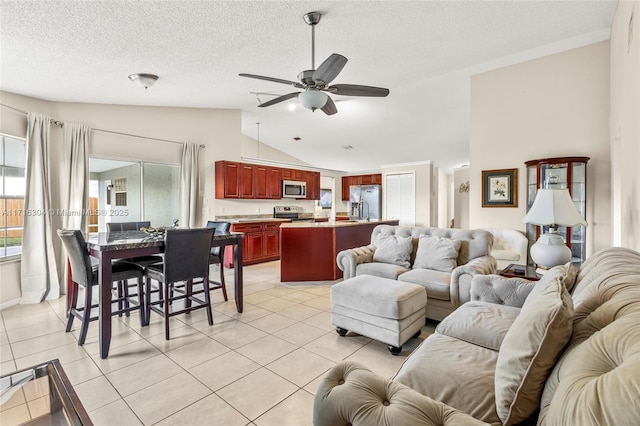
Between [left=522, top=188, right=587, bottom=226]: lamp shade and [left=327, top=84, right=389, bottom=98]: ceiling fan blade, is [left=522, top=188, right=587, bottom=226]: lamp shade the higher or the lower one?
the lower one

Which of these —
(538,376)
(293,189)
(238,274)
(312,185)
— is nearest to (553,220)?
(538,376)

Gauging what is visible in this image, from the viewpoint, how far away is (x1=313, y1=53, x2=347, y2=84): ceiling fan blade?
2421mm

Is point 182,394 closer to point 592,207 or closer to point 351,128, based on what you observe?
point 592,207

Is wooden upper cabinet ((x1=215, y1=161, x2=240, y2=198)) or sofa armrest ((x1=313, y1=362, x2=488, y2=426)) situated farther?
wooden upper cabinet ((x1=215, y1=161, x2=240, y2=198))

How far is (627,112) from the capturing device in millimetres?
2557

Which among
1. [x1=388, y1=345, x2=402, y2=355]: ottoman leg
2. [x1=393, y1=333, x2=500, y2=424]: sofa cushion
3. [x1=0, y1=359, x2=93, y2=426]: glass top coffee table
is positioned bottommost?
[x1=388, y1=345, x2=402, y2=355]: ottoman leg

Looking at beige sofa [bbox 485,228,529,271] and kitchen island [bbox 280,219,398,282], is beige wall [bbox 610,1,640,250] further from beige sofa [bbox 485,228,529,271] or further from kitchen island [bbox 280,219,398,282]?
kitchen island [bbox 280,219,398,282]

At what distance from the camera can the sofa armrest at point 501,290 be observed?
2188mm

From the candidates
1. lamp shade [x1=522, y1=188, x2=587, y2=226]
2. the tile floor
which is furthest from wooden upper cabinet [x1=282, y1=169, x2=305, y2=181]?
lamp shade [x1=522, y1=188, x2=587, y2=226]

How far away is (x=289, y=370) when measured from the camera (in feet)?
7.20

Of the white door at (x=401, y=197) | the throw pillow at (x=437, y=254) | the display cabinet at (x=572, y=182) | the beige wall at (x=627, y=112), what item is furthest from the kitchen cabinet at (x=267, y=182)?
the beige wall at (x=627, y=112)

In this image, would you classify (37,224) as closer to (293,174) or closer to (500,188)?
(293,174)

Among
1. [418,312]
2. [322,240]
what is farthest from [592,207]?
[322,240]

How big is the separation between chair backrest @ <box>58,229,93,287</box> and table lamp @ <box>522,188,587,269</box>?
3.68 m
